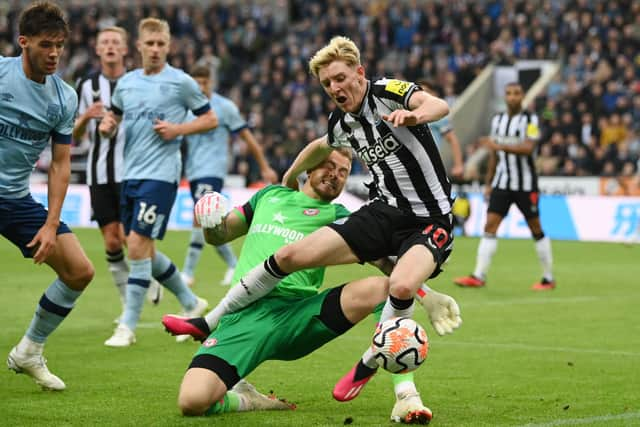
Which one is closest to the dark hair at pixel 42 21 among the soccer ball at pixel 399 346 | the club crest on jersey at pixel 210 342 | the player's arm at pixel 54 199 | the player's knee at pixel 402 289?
the player's arm at pixel 54 199

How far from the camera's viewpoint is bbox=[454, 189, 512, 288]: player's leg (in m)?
13.7

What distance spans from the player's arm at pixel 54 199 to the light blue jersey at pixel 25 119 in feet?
0.22

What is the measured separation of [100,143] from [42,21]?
12.5ft

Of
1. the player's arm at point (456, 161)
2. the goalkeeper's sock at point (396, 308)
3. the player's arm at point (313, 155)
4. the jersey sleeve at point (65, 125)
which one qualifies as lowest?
the player's arm at point (456, 161)

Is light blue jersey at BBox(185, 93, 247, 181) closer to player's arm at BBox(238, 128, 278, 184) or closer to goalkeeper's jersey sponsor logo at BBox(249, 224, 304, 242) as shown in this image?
player's arm at BBox(238, 128, 278, 184)

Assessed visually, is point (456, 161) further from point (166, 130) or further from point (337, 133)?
point (337, 133)

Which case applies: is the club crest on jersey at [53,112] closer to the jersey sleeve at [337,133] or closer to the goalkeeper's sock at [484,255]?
the jersey sleeve at [337,133]

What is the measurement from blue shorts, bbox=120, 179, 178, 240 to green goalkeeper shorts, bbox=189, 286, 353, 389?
2.84m

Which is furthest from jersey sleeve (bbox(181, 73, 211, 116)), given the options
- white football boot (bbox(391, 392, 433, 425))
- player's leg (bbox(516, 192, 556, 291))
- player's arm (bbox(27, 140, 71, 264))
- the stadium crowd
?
the stadium crowd

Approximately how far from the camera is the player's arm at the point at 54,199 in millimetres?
6582

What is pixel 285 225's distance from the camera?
21.9 feet

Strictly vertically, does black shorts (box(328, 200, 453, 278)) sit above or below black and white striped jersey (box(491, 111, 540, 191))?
above

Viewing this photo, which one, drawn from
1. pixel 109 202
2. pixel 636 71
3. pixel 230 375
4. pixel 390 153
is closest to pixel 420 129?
pixel 390 153

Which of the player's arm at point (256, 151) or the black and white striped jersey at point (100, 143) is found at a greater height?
the black and white striped jersey at point (100, 143)
